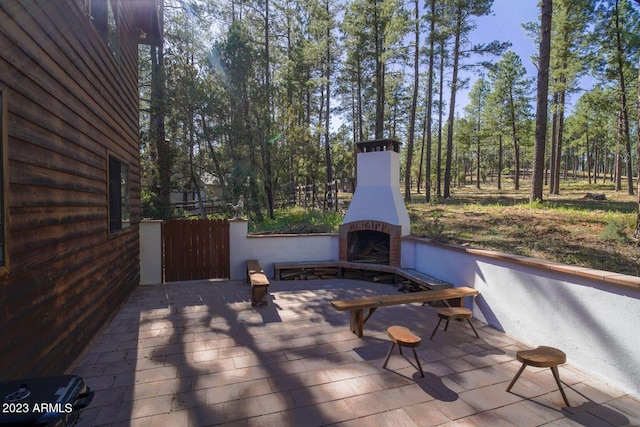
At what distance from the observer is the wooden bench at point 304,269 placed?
6703 millimetres

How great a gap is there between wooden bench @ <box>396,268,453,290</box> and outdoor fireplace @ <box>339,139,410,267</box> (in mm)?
377

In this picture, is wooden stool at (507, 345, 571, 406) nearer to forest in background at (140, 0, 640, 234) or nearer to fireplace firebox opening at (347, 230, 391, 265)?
fireplace firebox opening at (347, 230, 391, 265)

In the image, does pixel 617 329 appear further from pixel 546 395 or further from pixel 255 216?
pixel 255 216

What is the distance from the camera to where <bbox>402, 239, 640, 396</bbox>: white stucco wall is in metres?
2.66

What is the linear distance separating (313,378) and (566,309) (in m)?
2.55

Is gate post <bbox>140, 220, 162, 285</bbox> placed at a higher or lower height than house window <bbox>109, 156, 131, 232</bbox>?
lower

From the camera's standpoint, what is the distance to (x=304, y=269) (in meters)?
6.85

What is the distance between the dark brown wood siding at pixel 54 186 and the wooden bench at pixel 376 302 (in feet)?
8.68

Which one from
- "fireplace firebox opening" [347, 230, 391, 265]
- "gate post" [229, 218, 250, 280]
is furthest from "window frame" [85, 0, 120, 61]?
"fireplace firebox opening" [347, 230, 391, 265]

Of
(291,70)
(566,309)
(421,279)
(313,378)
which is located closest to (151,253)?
(313,378)

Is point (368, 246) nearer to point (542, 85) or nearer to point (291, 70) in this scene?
point (542, 85)

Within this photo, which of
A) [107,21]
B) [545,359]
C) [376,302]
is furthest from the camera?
[107,21]

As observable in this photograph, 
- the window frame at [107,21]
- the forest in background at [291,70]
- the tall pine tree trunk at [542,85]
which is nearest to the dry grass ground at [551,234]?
the tall pine tree trunk at [542,85]

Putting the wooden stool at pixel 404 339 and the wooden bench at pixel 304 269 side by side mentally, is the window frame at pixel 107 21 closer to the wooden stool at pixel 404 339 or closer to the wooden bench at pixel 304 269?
the wooden bench at pixel 304 269
